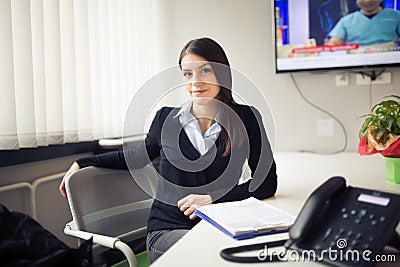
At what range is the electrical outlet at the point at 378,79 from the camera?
2.26 m

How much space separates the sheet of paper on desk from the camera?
97 cm

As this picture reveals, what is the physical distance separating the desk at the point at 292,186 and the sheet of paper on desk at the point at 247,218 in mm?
19

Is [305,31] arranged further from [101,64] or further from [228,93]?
[101,64]

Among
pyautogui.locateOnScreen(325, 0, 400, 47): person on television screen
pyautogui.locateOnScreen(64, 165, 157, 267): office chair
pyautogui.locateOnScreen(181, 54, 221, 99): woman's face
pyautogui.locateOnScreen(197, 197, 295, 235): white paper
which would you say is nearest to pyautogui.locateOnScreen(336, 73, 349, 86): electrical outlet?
pyautogui.locateOnScreen(325, 0, 400, 47): person on television screen

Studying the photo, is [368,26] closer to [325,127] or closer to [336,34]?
[336,34]

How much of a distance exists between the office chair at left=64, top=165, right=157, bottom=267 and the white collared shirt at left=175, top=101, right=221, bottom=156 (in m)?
0.25

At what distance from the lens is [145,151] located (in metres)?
1.63

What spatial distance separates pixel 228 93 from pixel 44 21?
83 cm

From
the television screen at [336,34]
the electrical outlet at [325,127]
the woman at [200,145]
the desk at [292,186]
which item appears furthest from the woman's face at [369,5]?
the woman at [200,145]

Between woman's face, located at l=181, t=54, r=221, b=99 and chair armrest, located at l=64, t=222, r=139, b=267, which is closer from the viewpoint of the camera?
chair armrest, located at l=64, t=222, r=139, b=267

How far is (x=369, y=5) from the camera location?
86.7 inches

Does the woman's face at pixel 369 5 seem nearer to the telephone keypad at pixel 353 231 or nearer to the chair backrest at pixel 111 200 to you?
the chair backrest at pixel 111 200

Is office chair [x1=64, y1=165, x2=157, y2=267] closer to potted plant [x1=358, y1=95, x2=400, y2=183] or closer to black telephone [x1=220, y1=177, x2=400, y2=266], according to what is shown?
black telephone [x1=220, y1=177, x2=400, y2=266]

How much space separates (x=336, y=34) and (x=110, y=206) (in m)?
1.49
